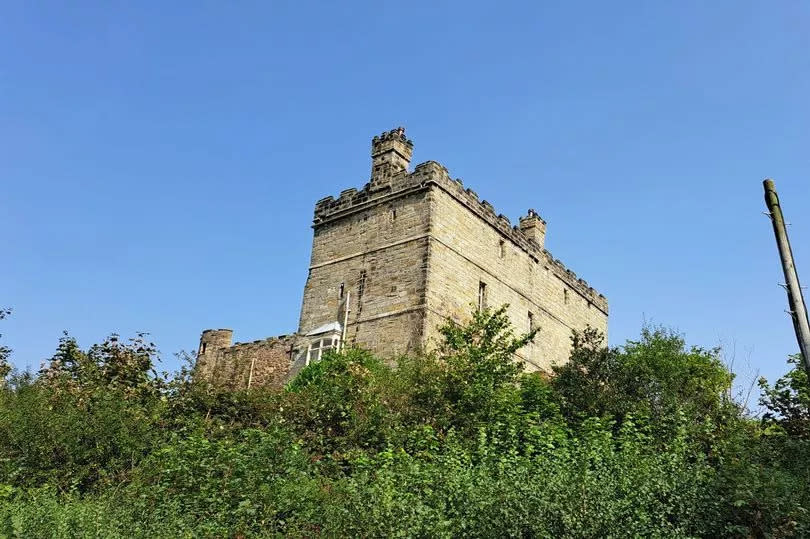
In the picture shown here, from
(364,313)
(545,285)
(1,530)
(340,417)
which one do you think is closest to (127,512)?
(1,530)

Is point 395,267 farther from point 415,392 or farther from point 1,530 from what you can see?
point 1,530

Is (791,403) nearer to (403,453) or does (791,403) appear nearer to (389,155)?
(403,453)

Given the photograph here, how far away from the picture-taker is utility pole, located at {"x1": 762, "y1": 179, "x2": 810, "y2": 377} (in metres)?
8.95

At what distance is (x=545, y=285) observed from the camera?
30.7 meters

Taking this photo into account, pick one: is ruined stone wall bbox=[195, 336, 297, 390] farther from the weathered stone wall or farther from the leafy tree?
the leafy tree

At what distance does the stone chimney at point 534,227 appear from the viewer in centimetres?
3100

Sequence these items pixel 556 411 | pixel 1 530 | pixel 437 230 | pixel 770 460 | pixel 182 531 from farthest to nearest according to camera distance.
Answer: pixel 437 230, pixel 556 411, pixel 770 460, pixel 182 531, pixel 1 530

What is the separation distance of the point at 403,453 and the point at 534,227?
1861 cm

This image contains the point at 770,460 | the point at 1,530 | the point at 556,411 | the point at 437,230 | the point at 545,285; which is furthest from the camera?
the point at 545,285

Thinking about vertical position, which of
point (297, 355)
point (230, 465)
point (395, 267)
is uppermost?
point (395, 267)

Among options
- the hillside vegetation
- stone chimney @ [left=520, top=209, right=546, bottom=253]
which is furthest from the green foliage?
stone chimney @ [left=520, top=209, right=546, bottom=253]

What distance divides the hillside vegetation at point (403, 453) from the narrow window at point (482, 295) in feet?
16.7

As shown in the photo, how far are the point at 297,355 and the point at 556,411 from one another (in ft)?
38.1

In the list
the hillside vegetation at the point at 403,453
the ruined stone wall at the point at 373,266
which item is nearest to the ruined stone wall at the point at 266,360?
the ruined stone wall at the point at 373,266
